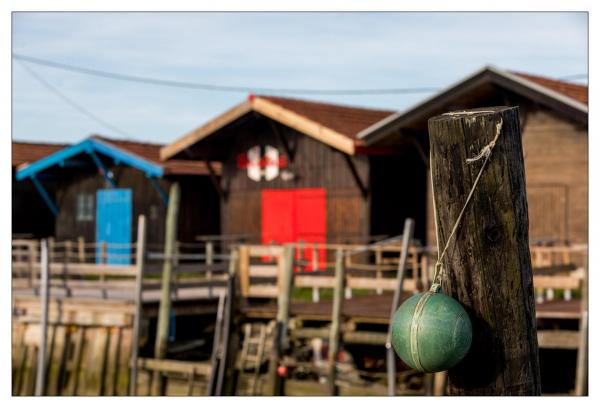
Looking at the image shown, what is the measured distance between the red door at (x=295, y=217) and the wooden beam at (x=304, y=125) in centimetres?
163

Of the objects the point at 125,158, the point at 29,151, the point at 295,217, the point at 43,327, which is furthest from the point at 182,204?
the point at 43,327

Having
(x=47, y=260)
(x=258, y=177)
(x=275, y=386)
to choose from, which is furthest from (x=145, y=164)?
(x=275, y=386)

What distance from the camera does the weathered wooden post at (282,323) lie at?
1368 cm

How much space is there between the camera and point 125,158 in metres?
27.4

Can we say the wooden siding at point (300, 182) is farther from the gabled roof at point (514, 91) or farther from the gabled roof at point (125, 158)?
the gabled roof at point (514, 91)

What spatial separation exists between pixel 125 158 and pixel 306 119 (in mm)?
7676

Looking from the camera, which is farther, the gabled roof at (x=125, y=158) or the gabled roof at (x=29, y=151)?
the gabled roof at (x=29, y=151)

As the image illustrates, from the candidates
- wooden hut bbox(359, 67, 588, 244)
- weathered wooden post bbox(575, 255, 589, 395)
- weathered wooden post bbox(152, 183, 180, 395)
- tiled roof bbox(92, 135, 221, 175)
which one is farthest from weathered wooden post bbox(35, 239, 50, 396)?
tiled roof bbox(92, 135, 221, 175)

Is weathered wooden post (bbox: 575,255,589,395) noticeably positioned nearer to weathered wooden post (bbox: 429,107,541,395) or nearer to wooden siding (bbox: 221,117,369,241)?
weathered wooden post (bbox: 429,107,541,395)

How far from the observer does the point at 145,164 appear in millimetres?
26906

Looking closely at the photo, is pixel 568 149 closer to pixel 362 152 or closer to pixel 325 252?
pixel 362 152

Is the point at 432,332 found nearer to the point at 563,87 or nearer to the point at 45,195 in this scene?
the point at 563,87

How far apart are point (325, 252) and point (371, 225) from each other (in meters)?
1.35

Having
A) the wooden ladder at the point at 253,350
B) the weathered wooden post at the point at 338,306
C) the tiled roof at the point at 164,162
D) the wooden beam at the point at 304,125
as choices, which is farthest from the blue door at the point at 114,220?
the weathered wooden post at the point at 338,306
